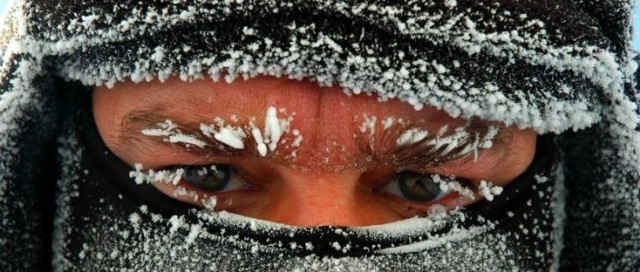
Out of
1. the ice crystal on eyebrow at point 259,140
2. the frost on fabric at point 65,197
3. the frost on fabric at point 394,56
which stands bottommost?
the frost on fabric at point 65,197

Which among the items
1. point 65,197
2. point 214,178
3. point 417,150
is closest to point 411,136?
point 417,150

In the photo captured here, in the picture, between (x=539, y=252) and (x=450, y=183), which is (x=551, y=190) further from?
(x=450, y=183)

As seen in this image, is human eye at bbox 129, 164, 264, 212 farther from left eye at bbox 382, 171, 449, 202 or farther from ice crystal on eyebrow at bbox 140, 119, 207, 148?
left eye at bbox 382, 171, 449, 202

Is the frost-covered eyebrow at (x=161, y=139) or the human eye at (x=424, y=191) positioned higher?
the frost-covered eyebrow at (x=161, y=139)

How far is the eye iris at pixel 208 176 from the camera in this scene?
6.29ft

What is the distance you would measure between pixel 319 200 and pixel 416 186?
0.28 meters

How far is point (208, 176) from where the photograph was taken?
1.92m

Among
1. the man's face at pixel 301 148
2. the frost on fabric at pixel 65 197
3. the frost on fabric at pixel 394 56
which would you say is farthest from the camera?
the frost on fabric at pixel 65 197

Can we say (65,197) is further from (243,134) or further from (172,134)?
(243,134)

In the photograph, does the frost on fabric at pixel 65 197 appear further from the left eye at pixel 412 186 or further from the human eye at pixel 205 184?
the left eye at pixel 412 186

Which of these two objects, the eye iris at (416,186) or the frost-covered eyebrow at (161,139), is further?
the eye iris at (416,186)

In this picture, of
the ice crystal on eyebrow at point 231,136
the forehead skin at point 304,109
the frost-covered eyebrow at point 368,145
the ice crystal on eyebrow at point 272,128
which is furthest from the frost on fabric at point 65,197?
the ice crystal on eyebrow at point 272,128

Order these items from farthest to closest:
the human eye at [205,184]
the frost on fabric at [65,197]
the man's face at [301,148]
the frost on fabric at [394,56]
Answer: the frost on fabric at [65,197], the human eye at [205,184], the man's face at [301,148], the frost on fabric at [394,56]

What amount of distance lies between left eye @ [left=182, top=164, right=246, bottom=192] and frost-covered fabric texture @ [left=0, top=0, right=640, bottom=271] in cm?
10
